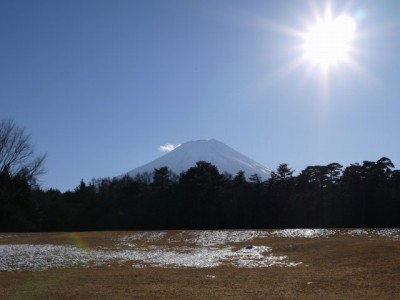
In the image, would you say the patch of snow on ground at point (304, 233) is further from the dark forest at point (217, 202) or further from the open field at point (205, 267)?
the dark forest at point (217, 202)

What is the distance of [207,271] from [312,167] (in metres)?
49.9

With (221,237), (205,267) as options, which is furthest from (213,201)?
(205,267)

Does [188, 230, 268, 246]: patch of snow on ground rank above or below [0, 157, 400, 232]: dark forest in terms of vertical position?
below

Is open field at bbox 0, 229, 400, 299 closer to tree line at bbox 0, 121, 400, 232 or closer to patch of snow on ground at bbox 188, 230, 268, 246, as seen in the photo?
patch of snow on ground at bbox 188, 230, 268, 246

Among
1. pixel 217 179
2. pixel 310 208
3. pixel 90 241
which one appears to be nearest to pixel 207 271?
pixel 90 241

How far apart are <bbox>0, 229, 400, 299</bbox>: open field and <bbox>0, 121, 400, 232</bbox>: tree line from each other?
20252mm

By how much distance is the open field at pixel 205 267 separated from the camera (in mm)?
15039

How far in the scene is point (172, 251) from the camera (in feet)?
103

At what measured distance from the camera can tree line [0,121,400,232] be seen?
56.7 m

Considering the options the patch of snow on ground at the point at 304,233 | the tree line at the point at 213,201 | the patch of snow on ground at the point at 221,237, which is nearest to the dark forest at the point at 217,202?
the tree line at the point at 213,201

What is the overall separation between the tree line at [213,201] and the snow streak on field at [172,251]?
66.3 feet

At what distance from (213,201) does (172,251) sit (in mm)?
33728

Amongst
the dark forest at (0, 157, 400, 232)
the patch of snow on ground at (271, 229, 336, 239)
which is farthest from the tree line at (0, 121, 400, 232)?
the patch of snow on ground at (271, 229, 336, 239)

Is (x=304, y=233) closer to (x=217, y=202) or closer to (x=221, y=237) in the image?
(x=221, y=237)
